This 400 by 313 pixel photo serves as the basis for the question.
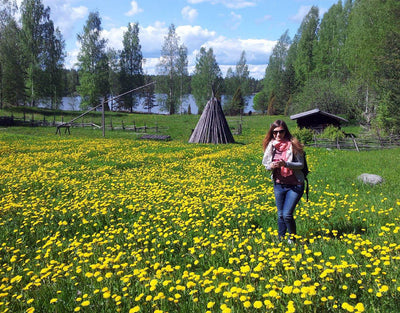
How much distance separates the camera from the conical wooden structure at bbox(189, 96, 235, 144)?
23.2 m

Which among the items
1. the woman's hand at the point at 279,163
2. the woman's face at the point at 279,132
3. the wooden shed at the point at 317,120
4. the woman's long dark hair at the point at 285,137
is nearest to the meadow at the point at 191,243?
the woman's hand at the point at 279,163

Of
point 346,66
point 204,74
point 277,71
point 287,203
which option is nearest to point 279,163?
point 287,203

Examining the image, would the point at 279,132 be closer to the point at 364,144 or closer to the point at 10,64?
the point at 364,144

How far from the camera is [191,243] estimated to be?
187 inches

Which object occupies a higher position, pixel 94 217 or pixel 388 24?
pixel 388 24

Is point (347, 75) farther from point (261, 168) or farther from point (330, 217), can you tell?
point (330, 217)

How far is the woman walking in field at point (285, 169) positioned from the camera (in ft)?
14.1

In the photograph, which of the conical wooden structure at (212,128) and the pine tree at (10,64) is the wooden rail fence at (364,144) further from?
the pine tree at (10,64)

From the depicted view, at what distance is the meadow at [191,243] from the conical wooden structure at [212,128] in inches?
447

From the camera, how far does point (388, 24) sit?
2950cm

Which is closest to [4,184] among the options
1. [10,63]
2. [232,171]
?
[232,171]

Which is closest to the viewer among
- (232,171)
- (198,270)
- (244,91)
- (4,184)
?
(198,270)

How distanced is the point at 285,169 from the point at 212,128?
63.0 feet

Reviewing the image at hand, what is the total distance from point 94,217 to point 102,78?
168 feet
